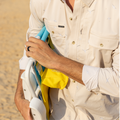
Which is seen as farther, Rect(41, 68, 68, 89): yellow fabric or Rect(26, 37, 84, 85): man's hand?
Rect(41, 68, 68, 89): yellow fabric

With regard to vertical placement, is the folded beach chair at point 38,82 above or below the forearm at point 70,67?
below

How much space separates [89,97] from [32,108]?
471 mm

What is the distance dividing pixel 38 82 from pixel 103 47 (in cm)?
53

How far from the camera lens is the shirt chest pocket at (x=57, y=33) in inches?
51.4

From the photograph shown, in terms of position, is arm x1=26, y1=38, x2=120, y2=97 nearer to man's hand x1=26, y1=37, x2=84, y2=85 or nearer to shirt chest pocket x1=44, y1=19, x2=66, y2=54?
man's hand x1=26, y1=37, x2=84, y2=85

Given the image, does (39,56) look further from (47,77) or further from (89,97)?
(89,97)

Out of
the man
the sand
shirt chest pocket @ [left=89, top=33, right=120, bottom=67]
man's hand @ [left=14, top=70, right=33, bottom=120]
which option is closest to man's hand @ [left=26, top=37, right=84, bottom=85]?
the man

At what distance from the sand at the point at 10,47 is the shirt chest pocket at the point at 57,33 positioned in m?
3.17

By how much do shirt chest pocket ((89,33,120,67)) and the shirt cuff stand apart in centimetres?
13

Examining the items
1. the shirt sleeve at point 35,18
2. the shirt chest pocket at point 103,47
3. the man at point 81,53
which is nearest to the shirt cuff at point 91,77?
the man at point 81,53

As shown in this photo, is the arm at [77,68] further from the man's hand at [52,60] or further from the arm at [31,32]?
the arm at [31,32]

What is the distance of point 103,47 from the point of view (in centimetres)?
114

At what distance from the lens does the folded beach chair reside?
1129 mm

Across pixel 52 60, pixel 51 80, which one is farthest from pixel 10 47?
pixel 52 60
